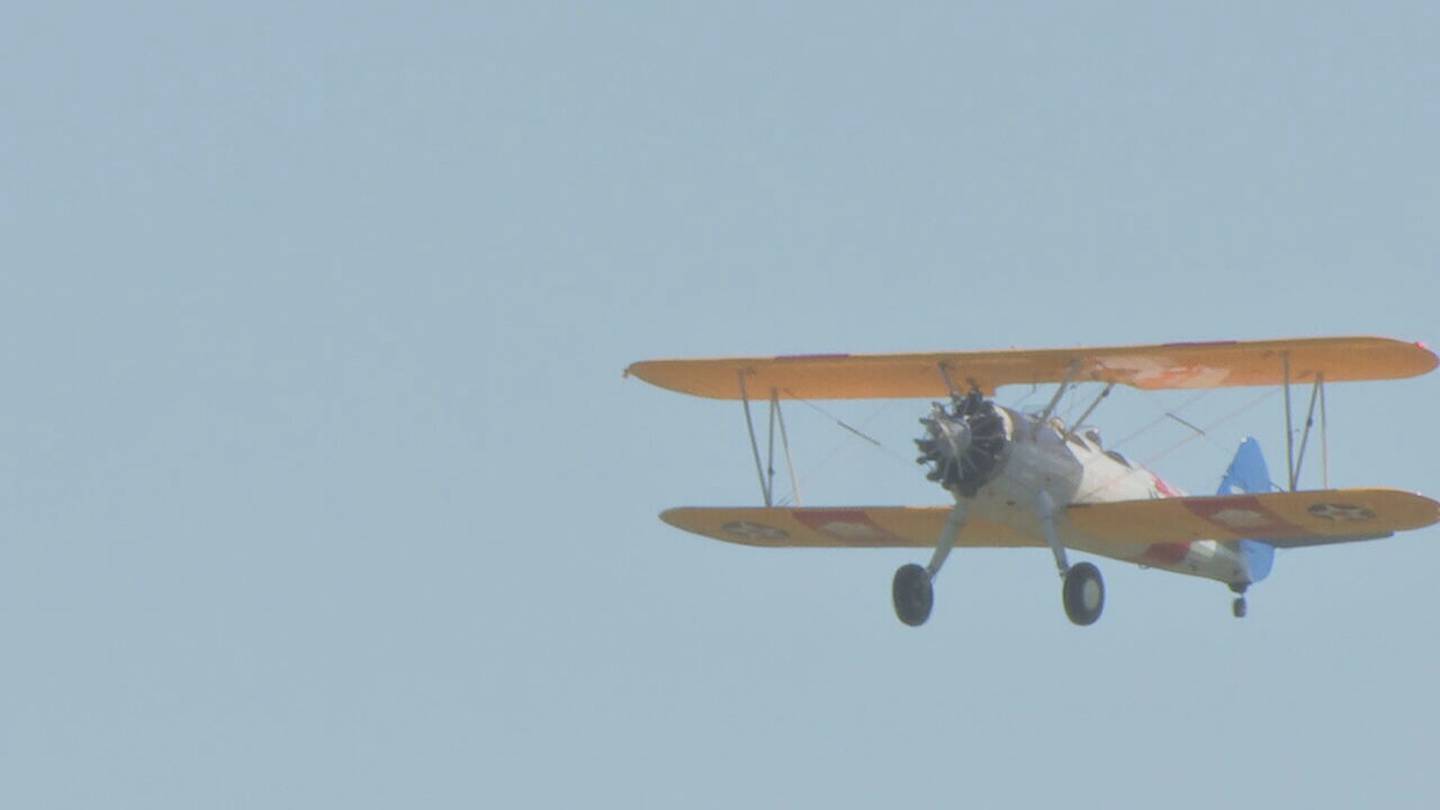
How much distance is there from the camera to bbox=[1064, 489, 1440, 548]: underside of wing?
24312mm

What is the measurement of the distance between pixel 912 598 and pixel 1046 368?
192 cm

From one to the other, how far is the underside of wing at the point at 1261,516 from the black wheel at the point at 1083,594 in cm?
44

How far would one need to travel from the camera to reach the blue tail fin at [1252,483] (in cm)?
2770

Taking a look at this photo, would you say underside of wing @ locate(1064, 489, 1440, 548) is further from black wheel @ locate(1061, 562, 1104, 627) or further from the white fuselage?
black wheel @ locate(1061, 562, 1104, 627)

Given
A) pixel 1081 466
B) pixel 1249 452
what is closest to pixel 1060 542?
pixel 1081 466

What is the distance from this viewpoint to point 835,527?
26.8m

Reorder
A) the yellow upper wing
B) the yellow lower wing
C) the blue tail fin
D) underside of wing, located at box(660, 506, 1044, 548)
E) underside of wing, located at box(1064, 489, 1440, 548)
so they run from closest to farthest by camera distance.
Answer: underside of wing, located at box(1064, 489, 1440, 548), the yellow lower wing, the yellow upper wing, underside of wing, located at box(660, 506, 1044, 548), the blue tail fin

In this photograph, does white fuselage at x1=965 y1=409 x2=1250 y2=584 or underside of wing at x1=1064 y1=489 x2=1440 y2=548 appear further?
white fuselage at x1=965 y1=409 x2=1250 y2=584

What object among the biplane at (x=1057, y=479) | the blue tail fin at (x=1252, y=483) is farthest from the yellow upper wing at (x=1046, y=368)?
the blue tail fin at (x=1252, y=483)

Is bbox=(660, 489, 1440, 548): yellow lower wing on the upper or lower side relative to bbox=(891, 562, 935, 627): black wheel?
upper

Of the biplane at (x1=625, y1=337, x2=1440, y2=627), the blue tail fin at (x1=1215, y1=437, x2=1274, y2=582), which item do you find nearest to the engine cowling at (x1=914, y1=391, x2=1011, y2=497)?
the biplane at (x1=625, y1=337, x2=1440, y2=627)

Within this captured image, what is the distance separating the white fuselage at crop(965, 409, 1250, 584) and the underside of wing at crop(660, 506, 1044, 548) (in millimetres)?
693

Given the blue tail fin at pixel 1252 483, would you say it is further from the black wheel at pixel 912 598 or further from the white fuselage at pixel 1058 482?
the black wheel at pixel 912 598

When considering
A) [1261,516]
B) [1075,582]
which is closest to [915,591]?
[1075,582]
